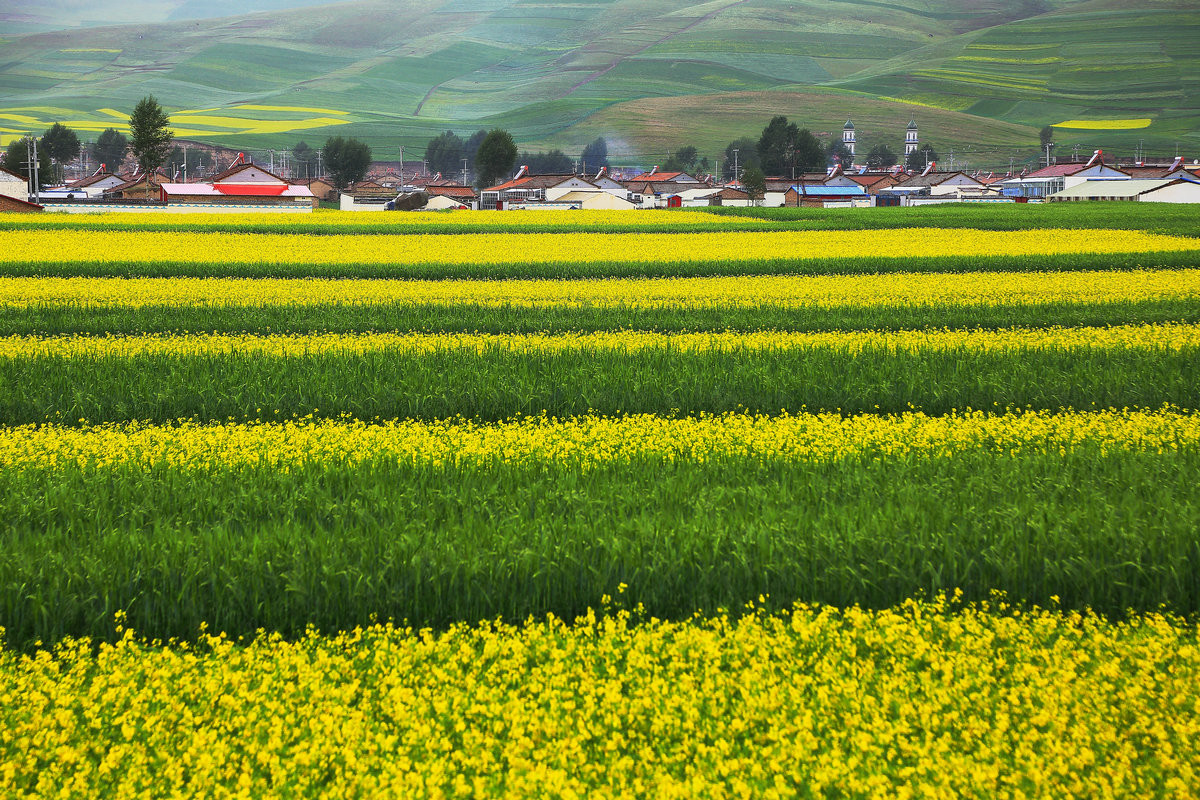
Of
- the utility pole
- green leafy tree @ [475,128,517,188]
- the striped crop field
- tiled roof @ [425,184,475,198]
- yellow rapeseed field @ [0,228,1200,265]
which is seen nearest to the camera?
the striped crop field

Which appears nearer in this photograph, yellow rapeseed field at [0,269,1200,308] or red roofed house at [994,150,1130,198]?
yellow rapeseed field at [0,269,1200,308]

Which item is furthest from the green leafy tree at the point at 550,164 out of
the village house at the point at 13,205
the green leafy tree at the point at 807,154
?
the village house at the point at 13,205

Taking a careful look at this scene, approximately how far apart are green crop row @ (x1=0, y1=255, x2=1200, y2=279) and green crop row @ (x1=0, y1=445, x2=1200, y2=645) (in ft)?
67.8

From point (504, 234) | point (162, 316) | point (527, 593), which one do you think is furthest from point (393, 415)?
point (504, 234)

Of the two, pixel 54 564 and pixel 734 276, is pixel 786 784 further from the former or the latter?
pixel 734 276

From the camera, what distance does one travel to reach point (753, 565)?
5.95m

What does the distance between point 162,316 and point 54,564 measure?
1378 cm

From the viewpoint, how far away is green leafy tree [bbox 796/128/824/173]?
477ft

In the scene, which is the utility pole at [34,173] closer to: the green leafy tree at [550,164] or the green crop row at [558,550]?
the green crop row at [558,550]

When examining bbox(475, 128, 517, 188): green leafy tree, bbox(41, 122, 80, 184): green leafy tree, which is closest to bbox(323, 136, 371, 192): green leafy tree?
bbox(475, 128, 517, 188): green leafy tree

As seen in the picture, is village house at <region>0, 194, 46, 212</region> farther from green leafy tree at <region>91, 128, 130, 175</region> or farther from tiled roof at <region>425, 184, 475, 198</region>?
green leafy tree at <region>91, 128, 130, 175</region>

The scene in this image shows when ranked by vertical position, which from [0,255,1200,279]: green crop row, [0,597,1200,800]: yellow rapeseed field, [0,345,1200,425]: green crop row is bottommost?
[0,597,1200,800]: yellow rapeseed field

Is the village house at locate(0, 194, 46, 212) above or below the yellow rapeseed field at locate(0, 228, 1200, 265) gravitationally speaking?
above

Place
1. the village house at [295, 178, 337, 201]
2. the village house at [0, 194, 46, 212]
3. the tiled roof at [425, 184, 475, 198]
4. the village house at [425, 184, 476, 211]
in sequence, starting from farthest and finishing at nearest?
1. the village house at [295, 178, 337, 201]
2. the tiled roof at [425, 184, 475, 198]
3. the village house at [425, 184, 476, 211]
4. the village house at [0, 194, 46, 212]
